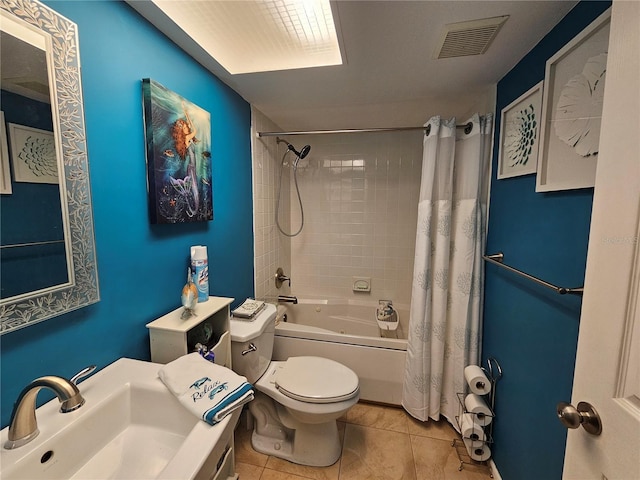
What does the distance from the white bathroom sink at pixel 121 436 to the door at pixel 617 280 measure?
84 cm

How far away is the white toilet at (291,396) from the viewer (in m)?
1.43

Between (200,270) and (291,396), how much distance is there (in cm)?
82

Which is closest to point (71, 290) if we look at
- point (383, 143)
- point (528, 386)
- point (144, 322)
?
point (144, 322)

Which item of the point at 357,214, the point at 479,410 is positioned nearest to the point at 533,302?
the point at 479,410

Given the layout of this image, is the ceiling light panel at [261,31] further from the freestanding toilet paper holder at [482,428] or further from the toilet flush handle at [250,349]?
the freestanding toilet paper holder at [482,428]

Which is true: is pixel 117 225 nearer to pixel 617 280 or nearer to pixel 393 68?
pixel 617 280

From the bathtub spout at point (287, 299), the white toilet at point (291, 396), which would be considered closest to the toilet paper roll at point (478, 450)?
the white toilet at point (291, 396)

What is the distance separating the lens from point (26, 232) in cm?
74

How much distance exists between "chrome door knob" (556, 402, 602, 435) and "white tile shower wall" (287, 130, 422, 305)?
2137 millimetres

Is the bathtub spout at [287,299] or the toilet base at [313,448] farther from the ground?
the bathtub spout at [287,299]

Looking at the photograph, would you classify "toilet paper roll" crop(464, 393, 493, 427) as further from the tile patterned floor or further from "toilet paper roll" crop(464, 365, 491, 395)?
the tile patterned floor

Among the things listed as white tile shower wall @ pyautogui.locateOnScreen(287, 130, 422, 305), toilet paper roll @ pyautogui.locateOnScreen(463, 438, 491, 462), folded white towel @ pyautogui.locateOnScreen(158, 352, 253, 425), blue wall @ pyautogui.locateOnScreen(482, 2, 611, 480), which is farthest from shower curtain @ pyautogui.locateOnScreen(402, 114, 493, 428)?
folded white towel @ pyautogui.locateOnScreen(158, 352, 253, 425)

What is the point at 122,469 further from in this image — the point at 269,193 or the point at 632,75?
the point at 269,193

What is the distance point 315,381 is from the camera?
5.01 ft
